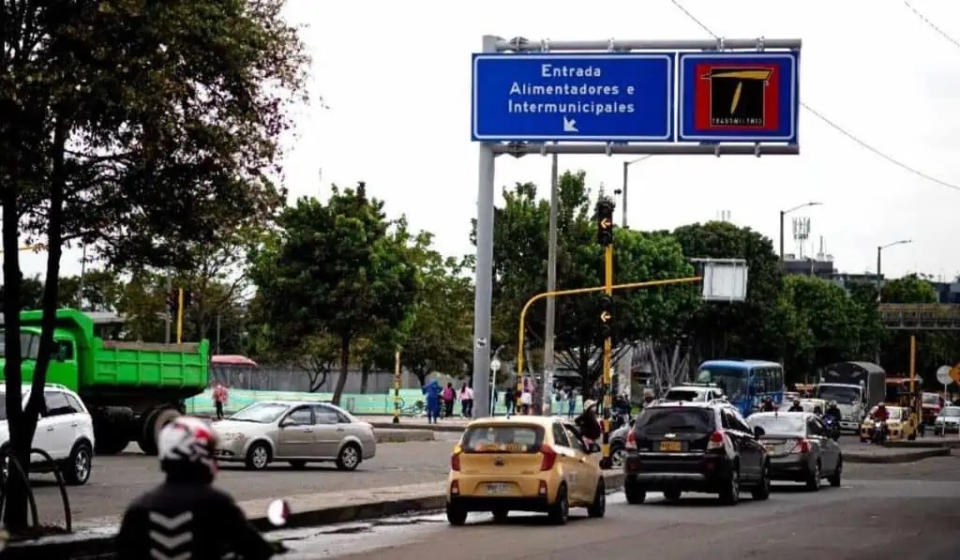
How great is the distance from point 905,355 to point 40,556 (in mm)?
132163

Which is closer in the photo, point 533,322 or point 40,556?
point 40,556

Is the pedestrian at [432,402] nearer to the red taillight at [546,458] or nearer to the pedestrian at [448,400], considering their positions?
the pedestrian at [448,400]

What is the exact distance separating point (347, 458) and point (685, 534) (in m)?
14.6

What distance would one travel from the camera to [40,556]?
57.8 feet

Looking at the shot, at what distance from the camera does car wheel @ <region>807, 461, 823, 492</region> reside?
33.8 metres

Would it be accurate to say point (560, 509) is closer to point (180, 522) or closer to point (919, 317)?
point (180, 522)

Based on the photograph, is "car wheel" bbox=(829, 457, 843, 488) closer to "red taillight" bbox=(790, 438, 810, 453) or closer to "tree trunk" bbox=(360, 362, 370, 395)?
"red taillight" bbox=(790, 438, 810, 453)

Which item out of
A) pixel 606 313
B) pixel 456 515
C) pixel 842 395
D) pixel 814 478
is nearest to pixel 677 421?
pixel 456 515

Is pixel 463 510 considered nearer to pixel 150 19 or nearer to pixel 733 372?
pixel 150 19

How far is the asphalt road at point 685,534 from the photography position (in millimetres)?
19656

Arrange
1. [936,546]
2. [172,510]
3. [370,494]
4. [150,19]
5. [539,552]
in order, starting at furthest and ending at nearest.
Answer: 1. [370,494]
2. [936,546]
3. [539,552]
4. [150,19]
5. [172,510]

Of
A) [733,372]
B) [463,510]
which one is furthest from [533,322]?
[463,510]

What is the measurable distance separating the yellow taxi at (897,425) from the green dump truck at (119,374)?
118ft

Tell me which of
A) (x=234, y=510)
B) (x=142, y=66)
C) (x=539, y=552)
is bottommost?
(x=539, y=552)
